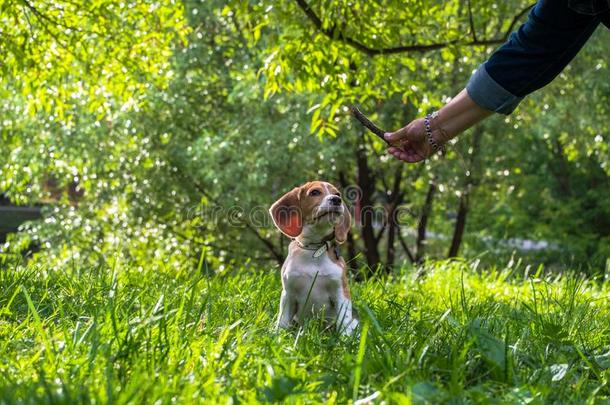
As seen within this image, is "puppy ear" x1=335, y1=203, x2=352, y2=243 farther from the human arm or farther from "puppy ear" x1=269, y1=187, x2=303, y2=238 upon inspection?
the human arm

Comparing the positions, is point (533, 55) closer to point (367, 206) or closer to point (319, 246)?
point (319, 246)

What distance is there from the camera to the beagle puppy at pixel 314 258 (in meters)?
3.35

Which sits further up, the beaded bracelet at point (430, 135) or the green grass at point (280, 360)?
the beaded bracelet at point (430, 135)

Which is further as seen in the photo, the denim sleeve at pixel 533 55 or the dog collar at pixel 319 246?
the dog collar at pixel 319 246

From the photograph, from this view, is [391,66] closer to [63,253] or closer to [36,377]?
[36,377]

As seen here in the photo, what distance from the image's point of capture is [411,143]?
3.34 m

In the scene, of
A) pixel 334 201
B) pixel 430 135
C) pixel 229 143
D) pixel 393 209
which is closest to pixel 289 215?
pixel 334 201

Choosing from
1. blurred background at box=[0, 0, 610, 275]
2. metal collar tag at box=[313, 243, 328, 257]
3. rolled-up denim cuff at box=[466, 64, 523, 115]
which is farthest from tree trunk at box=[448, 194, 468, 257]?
rolled-up denim cuff at box=[466, 64, 523, 115]

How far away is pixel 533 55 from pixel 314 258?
1315mm

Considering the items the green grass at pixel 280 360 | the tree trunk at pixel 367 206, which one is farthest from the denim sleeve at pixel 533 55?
the tree trunk at pixel 367 206

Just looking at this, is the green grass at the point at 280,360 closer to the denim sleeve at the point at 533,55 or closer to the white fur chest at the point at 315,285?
the white fur chest at the point at 315,285

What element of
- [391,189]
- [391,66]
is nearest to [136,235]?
[391,189]

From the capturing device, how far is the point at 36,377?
7.07 ft

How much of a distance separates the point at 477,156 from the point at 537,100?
1980 mm
